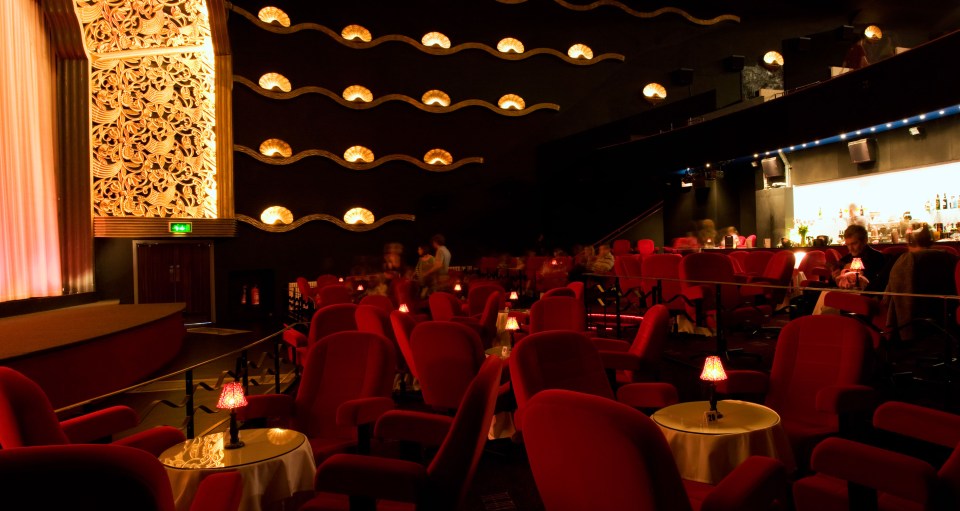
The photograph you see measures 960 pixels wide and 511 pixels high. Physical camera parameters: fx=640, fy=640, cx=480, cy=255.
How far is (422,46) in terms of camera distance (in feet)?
49.1

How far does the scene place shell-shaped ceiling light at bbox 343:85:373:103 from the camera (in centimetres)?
1440

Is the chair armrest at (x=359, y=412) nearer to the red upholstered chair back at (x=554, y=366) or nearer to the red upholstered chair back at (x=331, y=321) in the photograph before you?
the red upholstered chair back at (x=554, y=366)

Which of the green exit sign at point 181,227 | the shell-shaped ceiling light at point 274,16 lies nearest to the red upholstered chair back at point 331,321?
the green exit sign at point 181,227

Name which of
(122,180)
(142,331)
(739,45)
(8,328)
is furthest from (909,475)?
(739,45)

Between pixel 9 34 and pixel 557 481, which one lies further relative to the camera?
pixel 9 34

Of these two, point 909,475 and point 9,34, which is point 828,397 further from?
point 9,34

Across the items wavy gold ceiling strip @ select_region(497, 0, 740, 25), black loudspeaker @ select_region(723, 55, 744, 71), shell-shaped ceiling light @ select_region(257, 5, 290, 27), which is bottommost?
black loudspeaker @ select_region(723, 55, 744, 71)

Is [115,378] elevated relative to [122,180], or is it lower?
lower

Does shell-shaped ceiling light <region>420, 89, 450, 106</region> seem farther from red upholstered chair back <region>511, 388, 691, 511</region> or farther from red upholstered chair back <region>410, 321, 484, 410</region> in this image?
red upholstered chair back <region>511, 388, 691, 511</region>

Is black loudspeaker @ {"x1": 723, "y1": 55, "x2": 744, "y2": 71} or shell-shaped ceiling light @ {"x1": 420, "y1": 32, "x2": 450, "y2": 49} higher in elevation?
shell-shaped ceiling light @ {"x1": 420, "y1": 32, "x2": 450, "y2": 49}

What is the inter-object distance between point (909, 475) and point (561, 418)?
1.04 m

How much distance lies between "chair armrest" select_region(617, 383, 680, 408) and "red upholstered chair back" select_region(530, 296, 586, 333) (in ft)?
5.51

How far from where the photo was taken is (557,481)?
1.68 m

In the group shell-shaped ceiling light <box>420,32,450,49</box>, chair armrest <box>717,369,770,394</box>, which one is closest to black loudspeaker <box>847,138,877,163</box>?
shell-shaped ceiling light <box>420,32,450,49</box>
